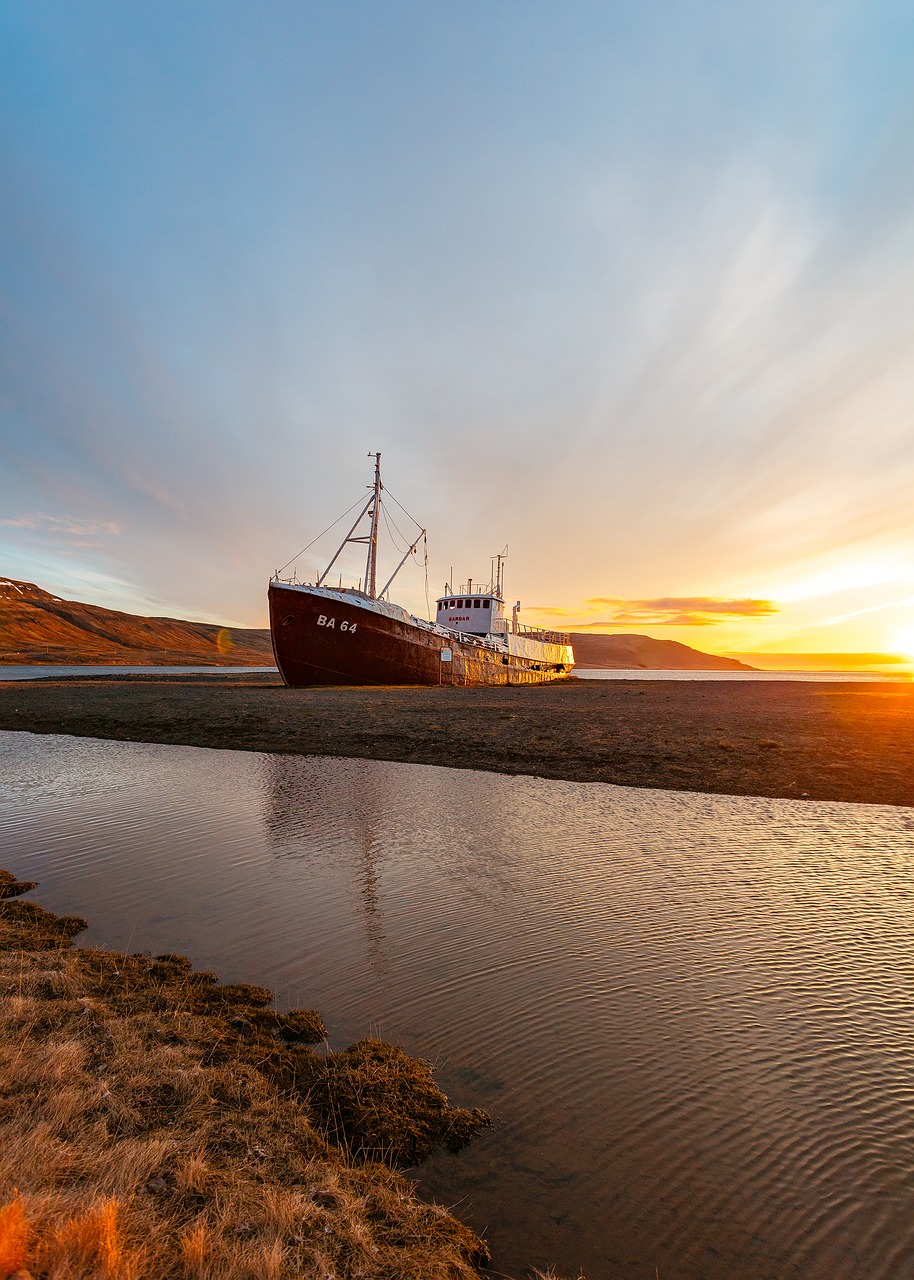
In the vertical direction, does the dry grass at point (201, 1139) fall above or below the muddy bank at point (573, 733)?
below

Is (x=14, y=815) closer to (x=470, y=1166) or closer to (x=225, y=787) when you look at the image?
(x=225, y=787)

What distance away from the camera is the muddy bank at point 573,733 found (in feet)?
51.1

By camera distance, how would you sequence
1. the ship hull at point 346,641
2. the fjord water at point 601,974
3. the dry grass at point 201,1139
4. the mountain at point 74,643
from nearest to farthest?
the dry grass at point 201,1139, the fjord water at point 601,974, the ship hull at point 346,641, the mountain at point 74,643

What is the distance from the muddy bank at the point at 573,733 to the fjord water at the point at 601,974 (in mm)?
2914

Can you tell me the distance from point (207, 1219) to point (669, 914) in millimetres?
5848

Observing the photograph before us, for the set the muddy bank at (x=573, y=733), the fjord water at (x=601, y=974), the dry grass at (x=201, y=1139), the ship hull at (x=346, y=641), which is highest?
the ship hull at (x=346, y=641)

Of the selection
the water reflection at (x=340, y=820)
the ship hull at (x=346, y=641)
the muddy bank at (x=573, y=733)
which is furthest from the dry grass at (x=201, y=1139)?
the ship hull at (x=346, y=641)

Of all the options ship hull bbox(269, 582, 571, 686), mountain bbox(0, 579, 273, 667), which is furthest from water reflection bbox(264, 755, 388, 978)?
mountain bbox(0, 579, 273, 667)

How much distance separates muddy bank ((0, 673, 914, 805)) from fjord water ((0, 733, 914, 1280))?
2.91 m

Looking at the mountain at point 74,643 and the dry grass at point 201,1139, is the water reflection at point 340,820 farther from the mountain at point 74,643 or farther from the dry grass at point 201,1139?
the mountain at point 74,643

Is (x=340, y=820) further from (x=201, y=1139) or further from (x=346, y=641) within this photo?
(x=346, y=641)

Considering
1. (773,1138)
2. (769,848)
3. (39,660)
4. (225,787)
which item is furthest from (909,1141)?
(39,660)

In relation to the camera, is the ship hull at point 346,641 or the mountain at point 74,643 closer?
the ship hull at point 346,641

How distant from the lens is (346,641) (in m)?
41.4
